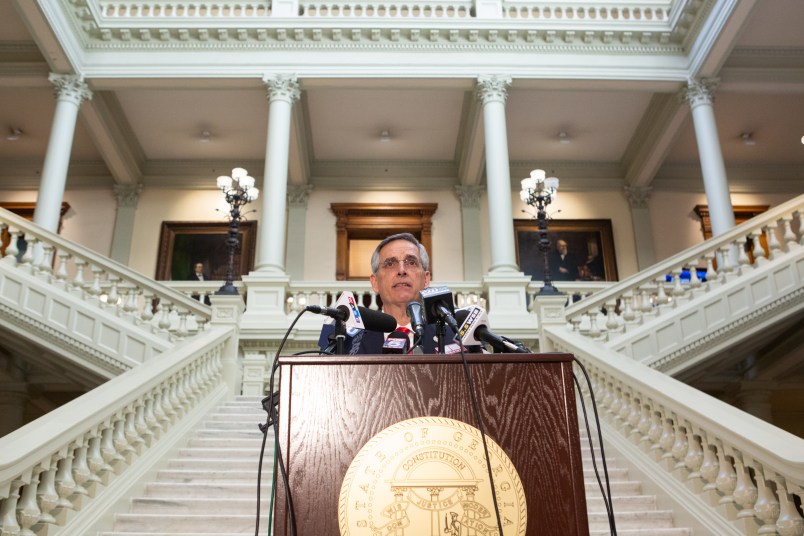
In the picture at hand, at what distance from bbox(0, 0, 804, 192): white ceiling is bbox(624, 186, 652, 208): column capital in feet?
0.63

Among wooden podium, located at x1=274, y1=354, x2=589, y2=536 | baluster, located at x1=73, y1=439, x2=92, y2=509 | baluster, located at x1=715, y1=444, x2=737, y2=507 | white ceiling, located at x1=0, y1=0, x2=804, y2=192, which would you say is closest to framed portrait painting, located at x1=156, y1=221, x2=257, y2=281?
white ceiling, located at x1=0, y1=0, x2=804, y2=192

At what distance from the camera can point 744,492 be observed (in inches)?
136

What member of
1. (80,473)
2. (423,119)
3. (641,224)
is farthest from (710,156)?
(80,473)

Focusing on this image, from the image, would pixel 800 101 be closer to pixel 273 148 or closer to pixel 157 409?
pixel 273 148

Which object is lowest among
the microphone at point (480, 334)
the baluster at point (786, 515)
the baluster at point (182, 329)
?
the baluster at point (786, 515)

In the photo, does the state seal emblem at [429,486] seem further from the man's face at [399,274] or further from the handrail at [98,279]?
the handrail at [98,279]

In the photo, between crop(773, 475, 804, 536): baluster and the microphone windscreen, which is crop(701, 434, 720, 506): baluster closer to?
crop(773, 475, 804, 536): baluster

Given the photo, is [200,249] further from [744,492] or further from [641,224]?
[744,492]

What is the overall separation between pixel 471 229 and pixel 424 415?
1354 cm

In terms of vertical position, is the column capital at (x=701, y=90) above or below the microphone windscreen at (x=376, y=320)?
above

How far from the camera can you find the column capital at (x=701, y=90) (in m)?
11.3

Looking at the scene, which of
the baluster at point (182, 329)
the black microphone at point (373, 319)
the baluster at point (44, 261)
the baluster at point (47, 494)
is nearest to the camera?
the black microphone at point (373, 319)

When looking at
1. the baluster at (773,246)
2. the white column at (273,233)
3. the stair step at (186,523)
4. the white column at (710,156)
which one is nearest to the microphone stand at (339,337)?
the stair step at (186,523)

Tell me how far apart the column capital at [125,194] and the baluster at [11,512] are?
1291 cm
